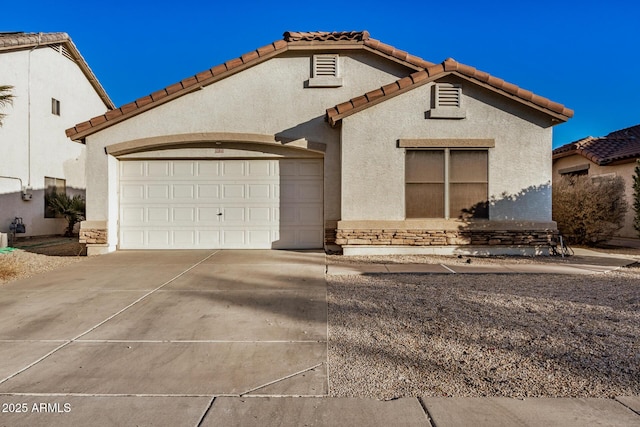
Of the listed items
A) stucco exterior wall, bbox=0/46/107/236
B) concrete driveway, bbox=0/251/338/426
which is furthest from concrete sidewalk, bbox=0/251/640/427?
stucco exterior wall, bbox=0/46/107/236

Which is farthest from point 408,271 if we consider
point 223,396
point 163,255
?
point 163,255

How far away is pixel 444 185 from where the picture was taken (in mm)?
10445

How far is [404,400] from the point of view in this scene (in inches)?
126

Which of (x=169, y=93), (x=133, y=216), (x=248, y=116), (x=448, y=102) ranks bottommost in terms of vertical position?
(x=133, y=216)

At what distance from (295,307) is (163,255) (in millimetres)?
6171

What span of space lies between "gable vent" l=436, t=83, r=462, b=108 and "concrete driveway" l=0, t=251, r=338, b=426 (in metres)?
5.59

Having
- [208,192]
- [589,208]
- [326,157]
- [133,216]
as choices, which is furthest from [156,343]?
[589,208]

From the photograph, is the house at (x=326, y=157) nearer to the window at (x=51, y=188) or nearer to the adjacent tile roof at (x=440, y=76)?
the adjacent tile roof at (x=440, y=76)

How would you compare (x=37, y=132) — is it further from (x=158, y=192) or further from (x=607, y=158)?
(x=607, y=158)

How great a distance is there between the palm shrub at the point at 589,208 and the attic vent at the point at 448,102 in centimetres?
457

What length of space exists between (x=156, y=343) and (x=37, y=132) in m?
14.8

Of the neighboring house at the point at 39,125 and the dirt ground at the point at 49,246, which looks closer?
the dirt ground at the point at 49,246

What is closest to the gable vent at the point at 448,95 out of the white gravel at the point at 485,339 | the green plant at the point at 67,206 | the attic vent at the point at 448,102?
the attic vent at the point at 448,102

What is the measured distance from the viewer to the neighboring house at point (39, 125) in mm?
14320
